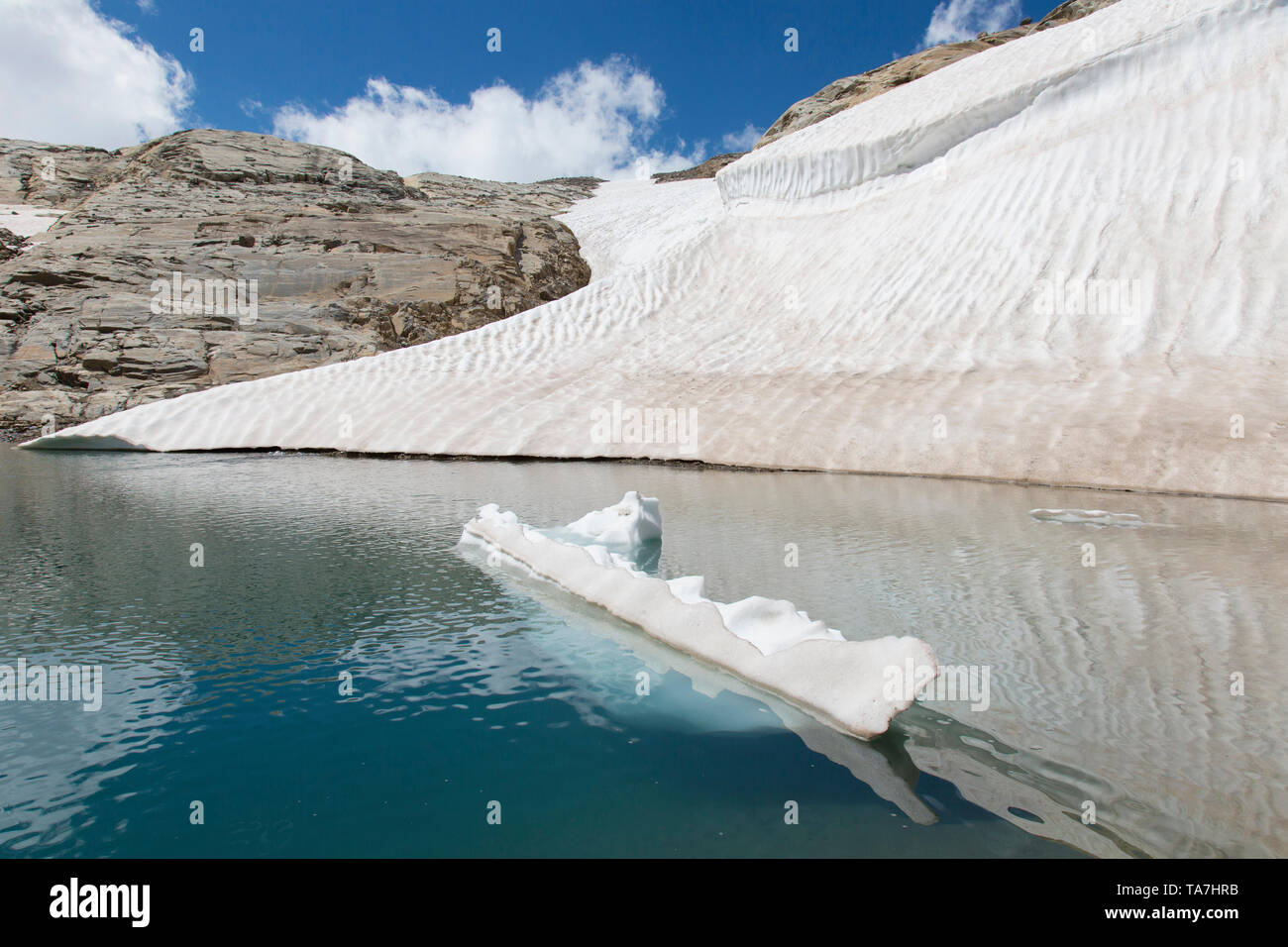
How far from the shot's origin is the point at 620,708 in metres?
2.26

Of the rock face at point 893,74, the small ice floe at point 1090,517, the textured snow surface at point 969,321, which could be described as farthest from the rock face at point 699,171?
the small ice floe at point 1090,517

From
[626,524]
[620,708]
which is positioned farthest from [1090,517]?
[620,708]

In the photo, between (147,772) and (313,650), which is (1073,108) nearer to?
(313,650)

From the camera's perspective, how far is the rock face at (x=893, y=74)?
2280 cm

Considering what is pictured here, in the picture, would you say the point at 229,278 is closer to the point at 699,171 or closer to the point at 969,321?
the point at 969,321

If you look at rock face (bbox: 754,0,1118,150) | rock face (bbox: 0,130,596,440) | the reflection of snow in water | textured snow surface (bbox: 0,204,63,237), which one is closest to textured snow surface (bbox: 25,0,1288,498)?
rock face (bbox: 0,130,596,440)

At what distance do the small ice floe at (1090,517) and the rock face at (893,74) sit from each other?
1993cm

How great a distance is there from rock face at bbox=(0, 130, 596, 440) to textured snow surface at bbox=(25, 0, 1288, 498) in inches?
127

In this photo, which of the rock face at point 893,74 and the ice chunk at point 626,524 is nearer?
the ice chunk at point 626,524

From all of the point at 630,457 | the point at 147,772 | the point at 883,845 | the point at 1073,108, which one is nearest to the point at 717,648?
the point at 883,845

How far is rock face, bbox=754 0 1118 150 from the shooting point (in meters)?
22.8

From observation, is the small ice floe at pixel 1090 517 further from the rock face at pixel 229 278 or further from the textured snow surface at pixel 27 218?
the textured snow surface at pixel 27 218

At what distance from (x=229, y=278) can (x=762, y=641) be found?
1641 cm

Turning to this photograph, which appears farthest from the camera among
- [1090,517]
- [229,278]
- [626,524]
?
[229,278]
